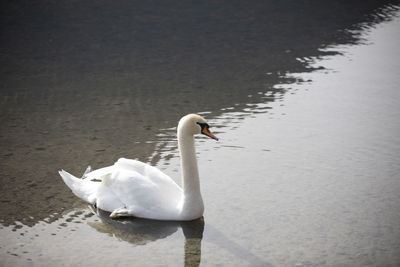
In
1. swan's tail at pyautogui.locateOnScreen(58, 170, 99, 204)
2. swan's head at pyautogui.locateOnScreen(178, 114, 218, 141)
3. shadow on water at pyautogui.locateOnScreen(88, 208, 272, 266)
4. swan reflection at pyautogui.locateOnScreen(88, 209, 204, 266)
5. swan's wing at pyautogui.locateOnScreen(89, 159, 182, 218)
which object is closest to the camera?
shadow on water at pyautogui.locateOnScreen(88, 208, 272, 266)

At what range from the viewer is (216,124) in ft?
21.1

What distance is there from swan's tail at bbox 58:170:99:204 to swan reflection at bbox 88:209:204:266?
9.3 inches

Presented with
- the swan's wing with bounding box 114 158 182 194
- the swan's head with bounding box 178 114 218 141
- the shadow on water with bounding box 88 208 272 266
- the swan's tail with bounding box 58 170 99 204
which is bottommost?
the shadow on water with bounding box 88 208 272 266

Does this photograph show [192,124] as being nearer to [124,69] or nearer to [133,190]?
[133,190]

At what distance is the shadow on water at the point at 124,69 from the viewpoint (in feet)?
18.6

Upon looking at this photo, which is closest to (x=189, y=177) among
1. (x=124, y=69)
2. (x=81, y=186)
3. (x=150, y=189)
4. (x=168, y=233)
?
(x=150, y=189)

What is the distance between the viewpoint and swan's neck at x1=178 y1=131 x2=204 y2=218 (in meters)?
4.41

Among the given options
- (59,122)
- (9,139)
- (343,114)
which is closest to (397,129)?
(343,114)

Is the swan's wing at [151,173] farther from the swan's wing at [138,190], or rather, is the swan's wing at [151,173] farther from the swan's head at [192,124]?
the swan's head at [192,124]

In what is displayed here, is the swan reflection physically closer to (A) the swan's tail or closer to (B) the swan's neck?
(B) the swan's neck

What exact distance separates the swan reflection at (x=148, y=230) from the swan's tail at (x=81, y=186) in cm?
24

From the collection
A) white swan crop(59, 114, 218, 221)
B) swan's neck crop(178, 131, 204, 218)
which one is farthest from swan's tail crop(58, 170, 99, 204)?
swan's neck crop(178, 131, 204, 218)

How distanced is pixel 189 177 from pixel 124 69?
13.8 feet

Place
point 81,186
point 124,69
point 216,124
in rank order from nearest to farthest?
point 81,186 → point 216,124 → point 124,69
